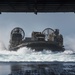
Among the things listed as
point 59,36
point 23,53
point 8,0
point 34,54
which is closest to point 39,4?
point 8,0

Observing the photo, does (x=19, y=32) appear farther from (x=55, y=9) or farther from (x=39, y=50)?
(x=55, y=9)

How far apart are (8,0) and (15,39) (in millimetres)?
71631

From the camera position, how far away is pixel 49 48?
79.1 metres

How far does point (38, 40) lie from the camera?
3231 inches

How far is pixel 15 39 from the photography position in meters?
89.1

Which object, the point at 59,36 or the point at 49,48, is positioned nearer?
the point at 49,48

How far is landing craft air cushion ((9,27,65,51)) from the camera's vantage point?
7850 cm

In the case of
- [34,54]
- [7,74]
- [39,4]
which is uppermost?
[34,54]

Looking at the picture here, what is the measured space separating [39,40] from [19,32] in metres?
10.8

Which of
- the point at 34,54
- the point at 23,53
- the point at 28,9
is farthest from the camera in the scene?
the point at 23,53

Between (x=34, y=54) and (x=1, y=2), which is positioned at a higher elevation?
(x=34, y=54)

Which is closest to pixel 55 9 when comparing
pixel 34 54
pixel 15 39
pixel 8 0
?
pixel 8 0

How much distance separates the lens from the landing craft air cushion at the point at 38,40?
258 ft

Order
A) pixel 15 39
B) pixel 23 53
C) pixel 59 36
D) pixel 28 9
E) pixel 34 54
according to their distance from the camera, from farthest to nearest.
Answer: pixel 59 36, pixel 15 39, pixel 23 53, pixel 34 54, pixel 28 9
